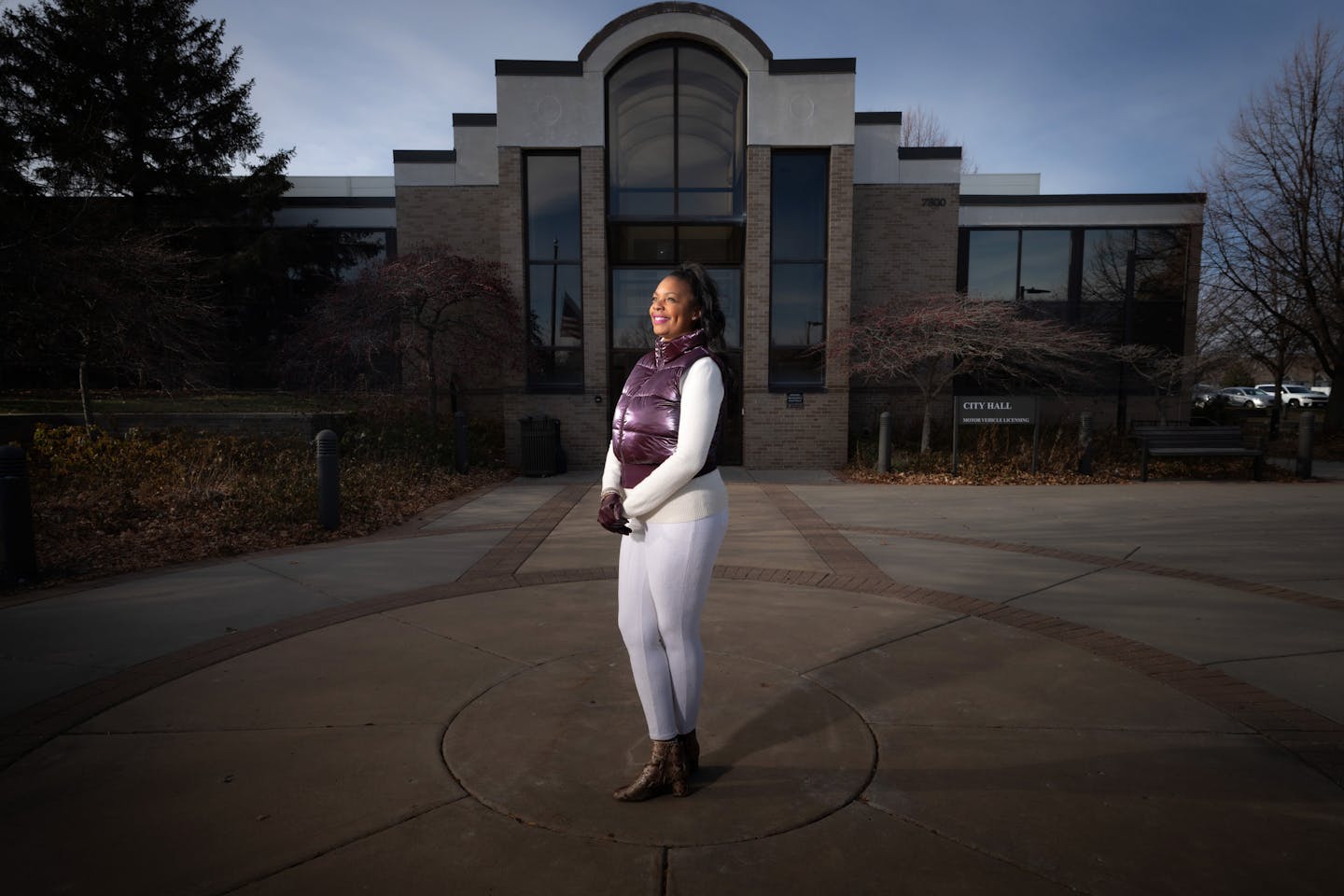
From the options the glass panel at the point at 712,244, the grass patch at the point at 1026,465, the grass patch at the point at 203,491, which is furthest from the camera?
the glass panel at the point at 712,244

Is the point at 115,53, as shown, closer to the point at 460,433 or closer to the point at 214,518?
the point at 460,433

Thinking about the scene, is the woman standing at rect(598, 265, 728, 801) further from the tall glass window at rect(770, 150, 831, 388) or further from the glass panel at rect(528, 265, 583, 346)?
the glass panel at rect(528, 265, 583, 346)

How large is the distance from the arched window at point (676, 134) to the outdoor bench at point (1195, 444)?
8.11 m

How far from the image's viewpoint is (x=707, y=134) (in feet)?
48.2

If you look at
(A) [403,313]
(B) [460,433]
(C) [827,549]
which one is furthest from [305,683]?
(A) [403,313]

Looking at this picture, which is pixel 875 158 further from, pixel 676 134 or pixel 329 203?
pixel 329 203

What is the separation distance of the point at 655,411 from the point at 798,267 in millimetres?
12080

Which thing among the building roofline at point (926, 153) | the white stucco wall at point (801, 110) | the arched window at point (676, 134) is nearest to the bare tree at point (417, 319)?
A: the arched window at point (676, 134)

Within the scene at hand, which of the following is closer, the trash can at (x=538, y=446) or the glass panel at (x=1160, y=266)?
the trash can at (x=538, y=446)

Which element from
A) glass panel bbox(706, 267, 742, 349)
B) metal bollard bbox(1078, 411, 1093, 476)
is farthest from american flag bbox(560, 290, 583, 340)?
metal bollard bbox(1078, 411, 1093, 476)

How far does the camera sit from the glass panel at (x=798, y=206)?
44.3 ft

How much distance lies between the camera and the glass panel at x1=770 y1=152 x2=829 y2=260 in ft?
44.3

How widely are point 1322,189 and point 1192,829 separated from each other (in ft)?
69.7

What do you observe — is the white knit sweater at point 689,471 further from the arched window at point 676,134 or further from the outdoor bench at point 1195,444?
the arched window at point 676,134
